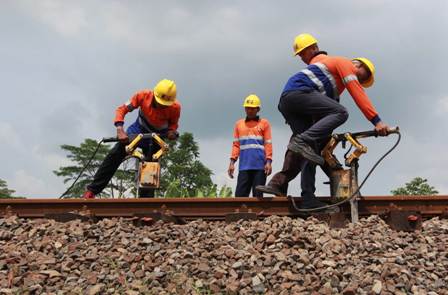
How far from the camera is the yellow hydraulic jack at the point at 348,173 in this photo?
17.3ft

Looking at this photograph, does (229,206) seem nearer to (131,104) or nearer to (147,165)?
(147,165)

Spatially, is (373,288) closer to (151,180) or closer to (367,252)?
(367,252)

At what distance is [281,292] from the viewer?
3535 millimetres

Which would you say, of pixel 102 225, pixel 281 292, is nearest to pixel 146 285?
pixel 281 292

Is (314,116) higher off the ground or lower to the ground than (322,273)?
higher

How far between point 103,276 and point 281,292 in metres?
1.46

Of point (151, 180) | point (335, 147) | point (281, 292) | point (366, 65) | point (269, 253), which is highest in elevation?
point (366, 65)

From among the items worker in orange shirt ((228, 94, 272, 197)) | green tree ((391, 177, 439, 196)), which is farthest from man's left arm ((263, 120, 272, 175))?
green tree ((391, 177, 439, 196))

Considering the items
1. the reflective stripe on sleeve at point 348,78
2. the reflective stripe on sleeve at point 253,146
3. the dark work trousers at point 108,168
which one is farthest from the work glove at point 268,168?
the reflective stripe on sleeve at point 348,78

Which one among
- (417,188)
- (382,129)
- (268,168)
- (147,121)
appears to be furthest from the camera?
(417,188)

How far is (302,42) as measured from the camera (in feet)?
19.8

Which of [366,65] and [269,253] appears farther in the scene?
[366,65]

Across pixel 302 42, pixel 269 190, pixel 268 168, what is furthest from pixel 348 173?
pixel 268 168

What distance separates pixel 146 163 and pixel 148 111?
128cm
